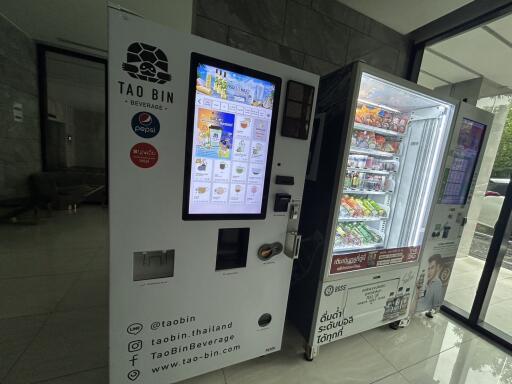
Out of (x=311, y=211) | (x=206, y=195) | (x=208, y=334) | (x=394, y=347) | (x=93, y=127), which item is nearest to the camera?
(x=206, y=195)

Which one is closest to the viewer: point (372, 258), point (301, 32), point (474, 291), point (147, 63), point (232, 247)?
point (147, 63)

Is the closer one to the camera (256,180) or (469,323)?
(256,180)

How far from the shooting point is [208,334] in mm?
1242

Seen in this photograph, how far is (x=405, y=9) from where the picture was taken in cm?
201

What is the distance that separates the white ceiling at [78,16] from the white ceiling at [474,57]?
2.92m

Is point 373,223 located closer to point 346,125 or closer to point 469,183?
point 469,183

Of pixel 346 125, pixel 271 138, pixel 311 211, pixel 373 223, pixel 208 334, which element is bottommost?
pixel 208 334

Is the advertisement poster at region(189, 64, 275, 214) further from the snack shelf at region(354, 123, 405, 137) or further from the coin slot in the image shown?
the snack shelf at region(354, 123, 405, 137)

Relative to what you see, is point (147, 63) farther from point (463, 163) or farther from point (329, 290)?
point (463, 163)

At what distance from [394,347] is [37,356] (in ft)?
8.26

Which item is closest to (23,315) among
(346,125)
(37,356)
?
(37,356)

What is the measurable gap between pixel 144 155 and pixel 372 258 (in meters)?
1.62

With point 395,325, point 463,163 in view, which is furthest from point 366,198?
point 395,325

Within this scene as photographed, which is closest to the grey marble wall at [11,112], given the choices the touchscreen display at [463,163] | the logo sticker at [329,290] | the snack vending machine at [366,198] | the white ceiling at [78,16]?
the white ceiling at [78,16]
